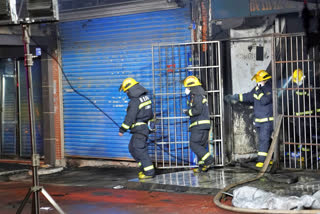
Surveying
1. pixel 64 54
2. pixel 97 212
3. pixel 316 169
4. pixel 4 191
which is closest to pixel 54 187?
pixel 4 191

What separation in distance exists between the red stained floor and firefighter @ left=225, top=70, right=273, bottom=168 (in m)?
2.46

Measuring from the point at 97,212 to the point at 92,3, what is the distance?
603 centimetres

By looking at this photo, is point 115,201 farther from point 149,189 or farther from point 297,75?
point 297,75

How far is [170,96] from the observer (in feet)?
35.1

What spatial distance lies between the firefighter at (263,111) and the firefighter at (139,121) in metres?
2.27

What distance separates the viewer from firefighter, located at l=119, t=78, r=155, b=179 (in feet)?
31.0

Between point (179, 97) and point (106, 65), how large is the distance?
2.15 metres

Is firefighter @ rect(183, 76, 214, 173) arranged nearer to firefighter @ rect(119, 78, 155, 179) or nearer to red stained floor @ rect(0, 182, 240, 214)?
firefighter @ rect(119, 78, 155, 179)

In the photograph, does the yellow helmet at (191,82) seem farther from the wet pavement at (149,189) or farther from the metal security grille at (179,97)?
the wet pavement at (149,189)

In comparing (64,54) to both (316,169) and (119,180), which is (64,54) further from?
(316,169)

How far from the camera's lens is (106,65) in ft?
38.2

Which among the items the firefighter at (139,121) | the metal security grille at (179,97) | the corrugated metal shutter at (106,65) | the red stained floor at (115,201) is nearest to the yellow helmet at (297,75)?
the metal security grille at (179,97)

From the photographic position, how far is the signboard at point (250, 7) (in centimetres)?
973

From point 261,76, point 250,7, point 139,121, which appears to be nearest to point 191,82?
point 139,121
